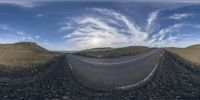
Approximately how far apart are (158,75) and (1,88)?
1904 centimetres

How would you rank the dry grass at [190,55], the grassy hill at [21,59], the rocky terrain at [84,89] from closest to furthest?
the rocky terrain at [84,89] < the grassy hill at [21,59] < the dry grass at [190,55]

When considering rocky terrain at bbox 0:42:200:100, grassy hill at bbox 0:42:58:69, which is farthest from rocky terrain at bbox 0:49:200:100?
grassy hill at bbox 0:42:58:69

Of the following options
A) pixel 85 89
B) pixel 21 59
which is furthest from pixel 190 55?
pixel 85 89

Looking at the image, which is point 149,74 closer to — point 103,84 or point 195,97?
point 103,84

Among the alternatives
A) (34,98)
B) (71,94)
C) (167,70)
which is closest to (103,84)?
(71,94)

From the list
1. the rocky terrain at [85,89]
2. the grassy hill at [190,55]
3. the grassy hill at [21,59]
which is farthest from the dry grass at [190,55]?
the rocky terrain at [85,89]

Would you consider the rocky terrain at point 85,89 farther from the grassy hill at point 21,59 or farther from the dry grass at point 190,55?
the dry grass at point 190,55

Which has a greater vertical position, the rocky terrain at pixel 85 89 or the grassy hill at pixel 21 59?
the grassy hill at pixel 21 59

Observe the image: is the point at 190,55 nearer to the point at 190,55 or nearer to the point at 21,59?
the point at 190,55

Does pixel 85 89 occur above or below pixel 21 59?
below

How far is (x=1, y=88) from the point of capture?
50.0 m

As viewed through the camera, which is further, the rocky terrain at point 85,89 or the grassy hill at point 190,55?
the grassy hill at point 190,55

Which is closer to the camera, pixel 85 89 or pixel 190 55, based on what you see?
pixel 85 89

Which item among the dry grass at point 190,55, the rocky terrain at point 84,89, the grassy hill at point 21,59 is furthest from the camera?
the dry grass at point 190,55
